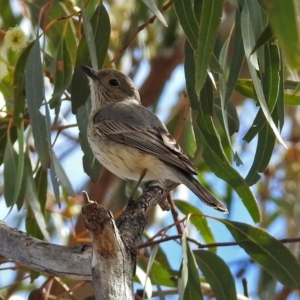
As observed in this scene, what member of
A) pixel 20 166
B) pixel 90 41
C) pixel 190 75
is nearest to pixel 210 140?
pixel 190 75

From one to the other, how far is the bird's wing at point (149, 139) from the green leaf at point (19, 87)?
0.55 meters

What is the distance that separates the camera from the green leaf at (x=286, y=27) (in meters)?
1.58

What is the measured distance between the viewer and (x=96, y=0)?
4.08 m

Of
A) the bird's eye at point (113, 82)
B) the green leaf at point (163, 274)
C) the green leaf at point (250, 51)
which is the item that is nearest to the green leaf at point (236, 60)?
the green leaf at point (250, 51)

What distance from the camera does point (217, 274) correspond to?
3639 millimetres

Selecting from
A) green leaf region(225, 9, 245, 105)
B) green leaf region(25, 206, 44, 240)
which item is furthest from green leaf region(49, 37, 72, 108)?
green leaf region(225, 9, 245, 105)

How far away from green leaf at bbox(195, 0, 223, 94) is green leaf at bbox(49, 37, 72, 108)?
0.97m

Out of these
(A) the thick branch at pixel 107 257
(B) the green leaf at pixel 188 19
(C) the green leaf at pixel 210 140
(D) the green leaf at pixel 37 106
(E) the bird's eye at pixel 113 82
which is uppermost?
(E) the bird's eye at pixel 113 82

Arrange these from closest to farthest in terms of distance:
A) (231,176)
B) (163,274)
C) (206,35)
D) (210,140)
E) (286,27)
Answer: (286,27), (206,35), (210,140), (231,176), (163,274)

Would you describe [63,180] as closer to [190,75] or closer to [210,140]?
[210,140]

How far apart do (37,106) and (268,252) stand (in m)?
1.32

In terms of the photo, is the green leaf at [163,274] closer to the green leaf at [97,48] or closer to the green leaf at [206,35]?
the green leaf at [97,48]

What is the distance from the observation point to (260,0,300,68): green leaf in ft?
5.19

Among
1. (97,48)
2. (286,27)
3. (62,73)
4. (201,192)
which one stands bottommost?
(286,27)
